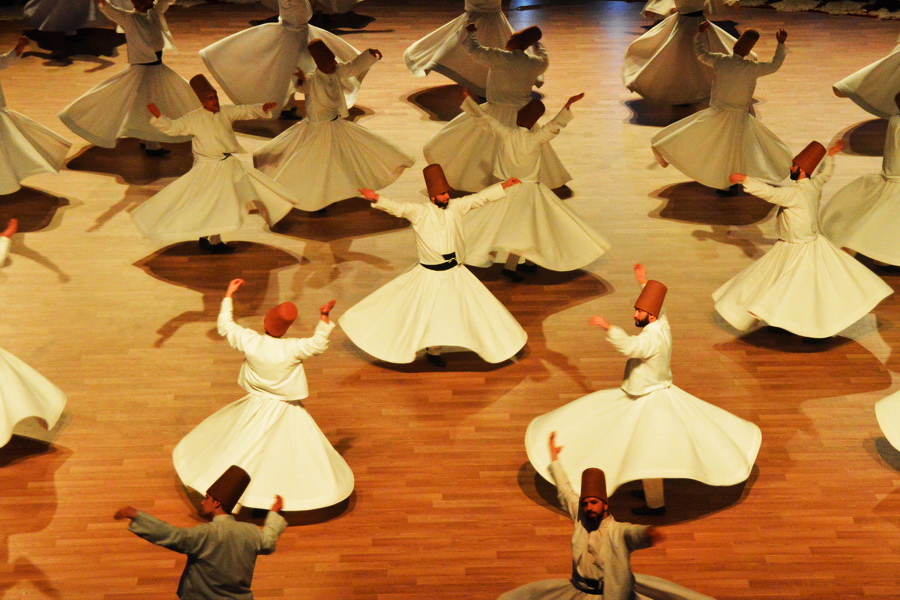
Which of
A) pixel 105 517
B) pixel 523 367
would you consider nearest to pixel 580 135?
pixel 523 367

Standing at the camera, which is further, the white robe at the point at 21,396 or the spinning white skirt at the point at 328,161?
the spinning white skirt at the point at 328,161

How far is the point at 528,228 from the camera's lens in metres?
7.80

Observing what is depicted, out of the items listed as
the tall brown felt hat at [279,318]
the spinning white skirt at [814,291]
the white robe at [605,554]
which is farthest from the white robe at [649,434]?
the spinning white skirt at [814,291]

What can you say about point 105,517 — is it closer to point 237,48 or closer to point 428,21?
point 237,48

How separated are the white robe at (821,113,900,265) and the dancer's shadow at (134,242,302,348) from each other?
371 centimetres

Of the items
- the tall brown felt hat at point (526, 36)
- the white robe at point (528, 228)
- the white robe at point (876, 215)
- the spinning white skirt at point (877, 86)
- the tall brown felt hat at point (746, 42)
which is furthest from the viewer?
the spinning white skirt at point (877, 86)

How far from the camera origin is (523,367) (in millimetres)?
7070

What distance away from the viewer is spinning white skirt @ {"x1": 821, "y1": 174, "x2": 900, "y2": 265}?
7.86 metres

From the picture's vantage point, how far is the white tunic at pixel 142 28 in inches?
369

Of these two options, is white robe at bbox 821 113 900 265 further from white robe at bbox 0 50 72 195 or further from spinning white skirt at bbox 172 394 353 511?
white robe at bbox 0 50 72 195

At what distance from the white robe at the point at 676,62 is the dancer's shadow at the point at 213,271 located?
13.4 feet

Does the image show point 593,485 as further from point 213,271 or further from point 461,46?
point 461,46

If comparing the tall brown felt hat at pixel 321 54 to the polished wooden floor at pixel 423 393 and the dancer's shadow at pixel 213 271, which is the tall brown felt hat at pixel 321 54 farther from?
the dancer's shadow at pixel 213 271

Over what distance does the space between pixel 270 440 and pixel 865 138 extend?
21.8 feet
